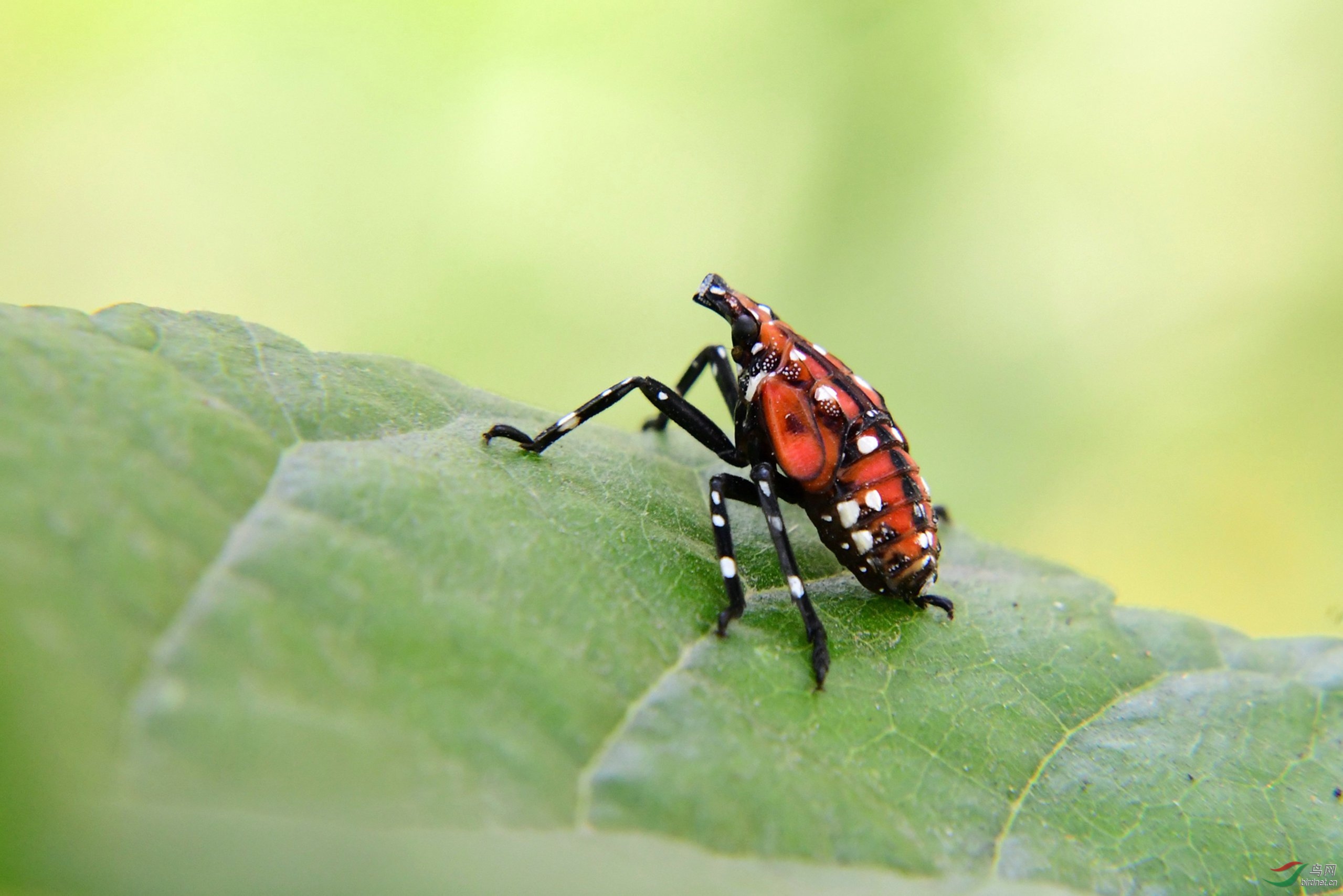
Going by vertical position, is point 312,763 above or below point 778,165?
below

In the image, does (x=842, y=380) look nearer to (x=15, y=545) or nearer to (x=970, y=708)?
(x=970, y=708)

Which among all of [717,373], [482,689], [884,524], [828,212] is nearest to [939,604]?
[884,524]

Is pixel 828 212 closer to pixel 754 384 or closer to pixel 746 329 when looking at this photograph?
pixel 746 329

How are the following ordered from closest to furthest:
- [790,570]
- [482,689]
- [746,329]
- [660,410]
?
[482,689], [790,570], [660,410], [746,329]

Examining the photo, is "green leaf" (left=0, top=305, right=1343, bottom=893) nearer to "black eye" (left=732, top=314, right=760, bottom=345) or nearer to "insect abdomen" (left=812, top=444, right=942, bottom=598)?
"insect abdomen" (left=812, top=444, right=942, bottom=598)

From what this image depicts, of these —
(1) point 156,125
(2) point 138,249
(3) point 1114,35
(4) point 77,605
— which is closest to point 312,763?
(4) point 77,605

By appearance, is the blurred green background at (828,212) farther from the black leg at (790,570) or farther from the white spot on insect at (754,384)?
the black leg at (790,570)

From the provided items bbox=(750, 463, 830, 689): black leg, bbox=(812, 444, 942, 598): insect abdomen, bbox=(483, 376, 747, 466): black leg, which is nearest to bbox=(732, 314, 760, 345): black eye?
bbox=(483, 376, 747, 466): black leg
